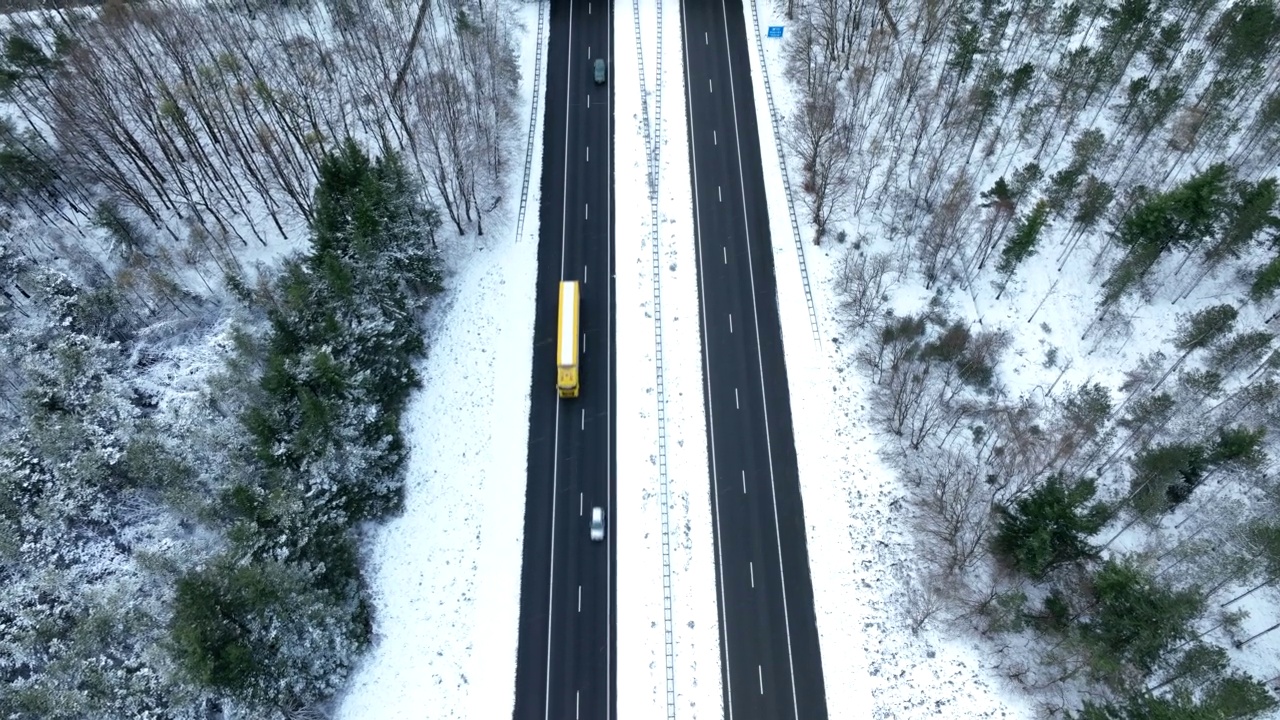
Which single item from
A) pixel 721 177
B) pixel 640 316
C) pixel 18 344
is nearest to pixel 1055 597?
pixel 640 316

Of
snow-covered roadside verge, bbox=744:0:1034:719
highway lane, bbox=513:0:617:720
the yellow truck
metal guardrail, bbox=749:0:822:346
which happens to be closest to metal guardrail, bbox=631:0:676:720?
highway lane, bbox=513:0:617:720

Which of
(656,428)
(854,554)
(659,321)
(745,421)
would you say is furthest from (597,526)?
(659,321)

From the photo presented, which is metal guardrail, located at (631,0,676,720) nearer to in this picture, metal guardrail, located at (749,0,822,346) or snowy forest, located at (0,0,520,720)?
metal guardrail, located at (749,0,822,346)

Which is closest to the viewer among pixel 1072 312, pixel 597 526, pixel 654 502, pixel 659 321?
pixel 597 526

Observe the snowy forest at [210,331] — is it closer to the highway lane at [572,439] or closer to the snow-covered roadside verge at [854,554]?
the highway lane at [572,439]

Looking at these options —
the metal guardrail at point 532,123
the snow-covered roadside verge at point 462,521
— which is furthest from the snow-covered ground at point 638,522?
the metal guardrail at point 532,123

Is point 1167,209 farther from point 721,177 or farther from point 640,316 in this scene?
point 640,316

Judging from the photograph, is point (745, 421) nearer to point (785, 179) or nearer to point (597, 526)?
point (597, 526)
